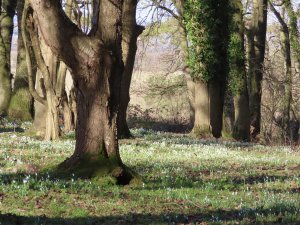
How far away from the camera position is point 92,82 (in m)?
10.6

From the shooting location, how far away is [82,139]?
35.2 ft

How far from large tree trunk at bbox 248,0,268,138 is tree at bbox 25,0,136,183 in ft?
75.7

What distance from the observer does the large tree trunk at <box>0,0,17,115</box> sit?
2953 centimetres

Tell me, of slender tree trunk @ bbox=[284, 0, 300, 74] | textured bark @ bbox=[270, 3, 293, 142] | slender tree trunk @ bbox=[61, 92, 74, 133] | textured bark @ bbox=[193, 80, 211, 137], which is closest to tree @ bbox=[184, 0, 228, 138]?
textured bark @ bbox=[193, 80, 211, 137]

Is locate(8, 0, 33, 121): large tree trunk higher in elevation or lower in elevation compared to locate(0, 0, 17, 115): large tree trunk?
lower

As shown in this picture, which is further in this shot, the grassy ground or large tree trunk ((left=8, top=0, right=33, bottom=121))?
large tree trunk ((left=8, top=0, right=33, bottom=121))

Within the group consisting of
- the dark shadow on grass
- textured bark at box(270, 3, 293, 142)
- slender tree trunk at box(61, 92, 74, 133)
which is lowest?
the dark shadow on grass

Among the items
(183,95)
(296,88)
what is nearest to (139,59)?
(183,95)

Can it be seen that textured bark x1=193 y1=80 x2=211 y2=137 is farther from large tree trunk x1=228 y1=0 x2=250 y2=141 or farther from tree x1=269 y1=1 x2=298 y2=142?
tree x1=269 y1=1 x2=298 y2=142

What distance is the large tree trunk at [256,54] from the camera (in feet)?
110

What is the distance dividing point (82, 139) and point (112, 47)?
168cm

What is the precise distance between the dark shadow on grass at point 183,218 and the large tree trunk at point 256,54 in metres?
25.6

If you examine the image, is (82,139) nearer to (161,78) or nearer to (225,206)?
(225,206)

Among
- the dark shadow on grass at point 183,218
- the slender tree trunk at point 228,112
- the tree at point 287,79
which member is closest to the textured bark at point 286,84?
the tree at point 287,79
